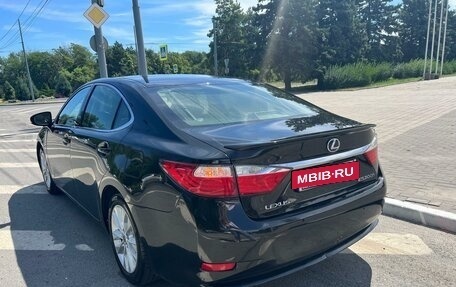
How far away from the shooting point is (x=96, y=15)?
10.7 metres

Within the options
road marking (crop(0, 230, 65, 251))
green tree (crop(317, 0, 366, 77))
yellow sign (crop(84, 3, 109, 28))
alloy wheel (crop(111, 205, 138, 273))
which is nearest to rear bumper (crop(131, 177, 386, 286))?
alloy wheel (crop(111, 205, 138, 273))

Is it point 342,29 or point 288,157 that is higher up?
point 342,29

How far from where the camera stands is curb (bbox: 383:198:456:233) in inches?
151

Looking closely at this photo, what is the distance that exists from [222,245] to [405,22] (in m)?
71.7

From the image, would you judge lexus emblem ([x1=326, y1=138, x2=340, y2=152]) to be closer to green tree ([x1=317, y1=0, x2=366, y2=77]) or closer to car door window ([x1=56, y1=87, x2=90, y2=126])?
car door window ([x1=56, y1=87, x2=90, y2=126])

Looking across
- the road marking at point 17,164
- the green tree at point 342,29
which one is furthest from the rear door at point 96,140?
the green tree at point 342,29

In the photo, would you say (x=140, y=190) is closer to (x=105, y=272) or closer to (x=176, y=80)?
(x=105, y=272)

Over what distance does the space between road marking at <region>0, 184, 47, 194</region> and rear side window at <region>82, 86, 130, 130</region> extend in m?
2.27

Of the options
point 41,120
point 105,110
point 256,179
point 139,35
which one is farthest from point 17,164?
point 256,179

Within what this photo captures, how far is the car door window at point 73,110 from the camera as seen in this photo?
14.1 feet

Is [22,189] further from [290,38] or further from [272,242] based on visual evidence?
[290,38]

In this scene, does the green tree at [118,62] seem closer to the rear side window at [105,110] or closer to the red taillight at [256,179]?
the rear side window at [105,110]

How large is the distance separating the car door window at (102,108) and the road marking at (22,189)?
227cm

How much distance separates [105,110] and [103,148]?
0.50 m
